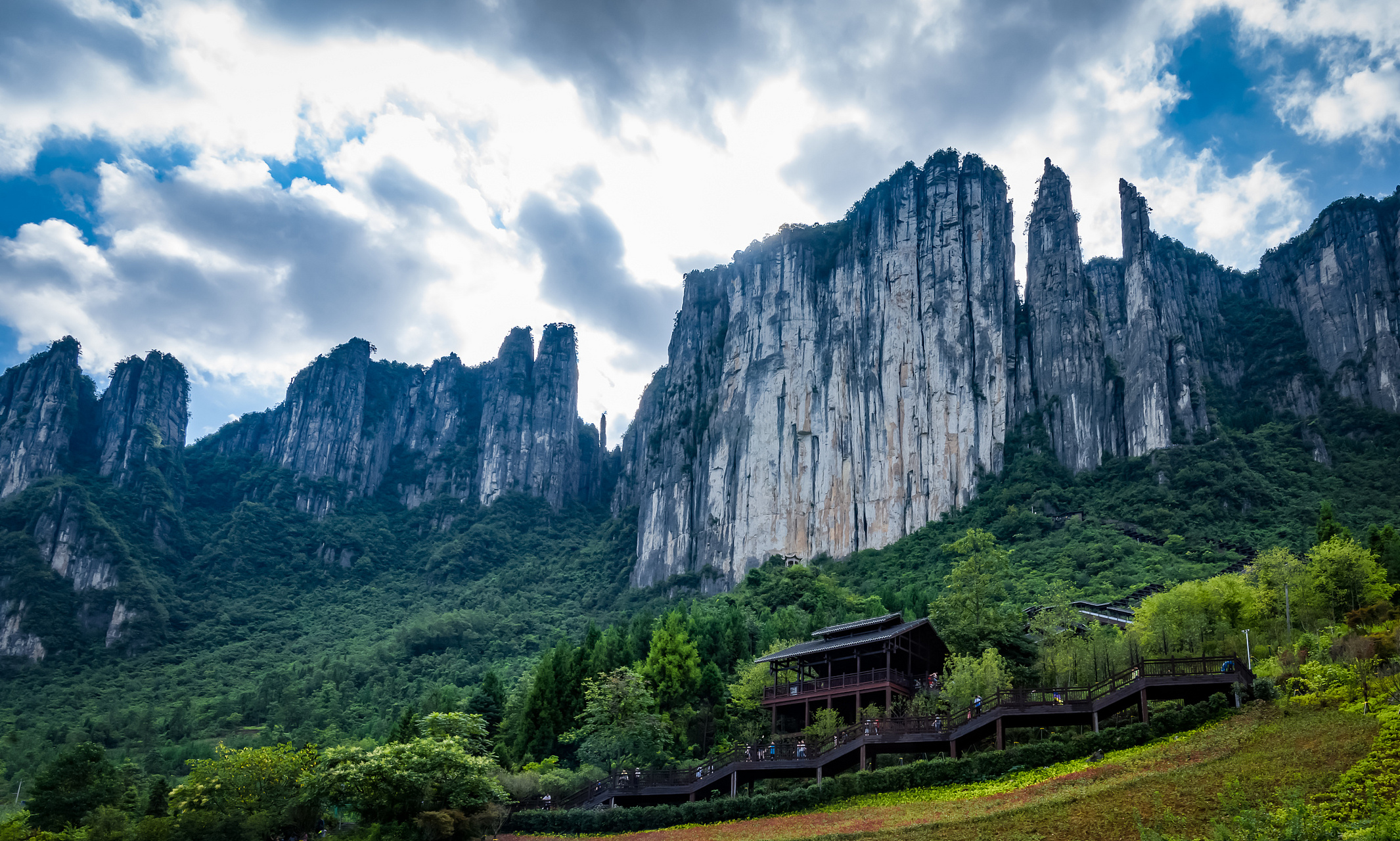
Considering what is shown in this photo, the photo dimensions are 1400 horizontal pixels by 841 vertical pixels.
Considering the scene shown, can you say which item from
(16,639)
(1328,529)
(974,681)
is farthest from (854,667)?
(16,639)

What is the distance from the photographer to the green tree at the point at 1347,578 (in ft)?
130

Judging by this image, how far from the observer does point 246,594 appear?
131 metres

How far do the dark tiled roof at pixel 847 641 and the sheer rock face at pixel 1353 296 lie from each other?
85415 millimetres

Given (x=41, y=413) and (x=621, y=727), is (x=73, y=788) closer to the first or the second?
(x=621, y=727)

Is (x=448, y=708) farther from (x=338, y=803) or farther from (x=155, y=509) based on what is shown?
(x=155, y=509)

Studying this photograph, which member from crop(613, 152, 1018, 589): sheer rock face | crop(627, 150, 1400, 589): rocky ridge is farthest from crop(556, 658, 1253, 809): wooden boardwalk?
crop(613, 152, 1018, 589): sheer rock face

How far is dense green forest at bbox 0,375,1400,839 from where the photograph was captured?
157 feet

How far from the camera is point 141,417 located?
497 ft

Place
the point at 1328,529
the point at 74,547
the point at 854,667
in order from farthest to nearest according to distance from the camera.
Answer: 1. the point at 74,547
2. the point at 1328,529
3. the point at 854,667

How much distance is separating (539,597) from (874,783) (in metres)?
99.3

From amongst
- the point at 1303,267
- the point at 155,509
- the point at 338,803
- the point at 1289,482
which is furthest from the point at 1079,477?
the point at 155,509

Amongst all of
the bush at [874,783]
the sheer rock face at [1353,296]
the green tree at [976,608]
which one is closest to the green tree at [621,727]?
the bush at [874,783]

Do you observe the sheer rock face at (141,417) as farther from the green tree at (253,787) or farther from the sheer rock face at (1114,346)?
the sheer rock face at (1114,346)

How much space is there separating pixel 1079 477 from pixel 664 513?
56444mm
